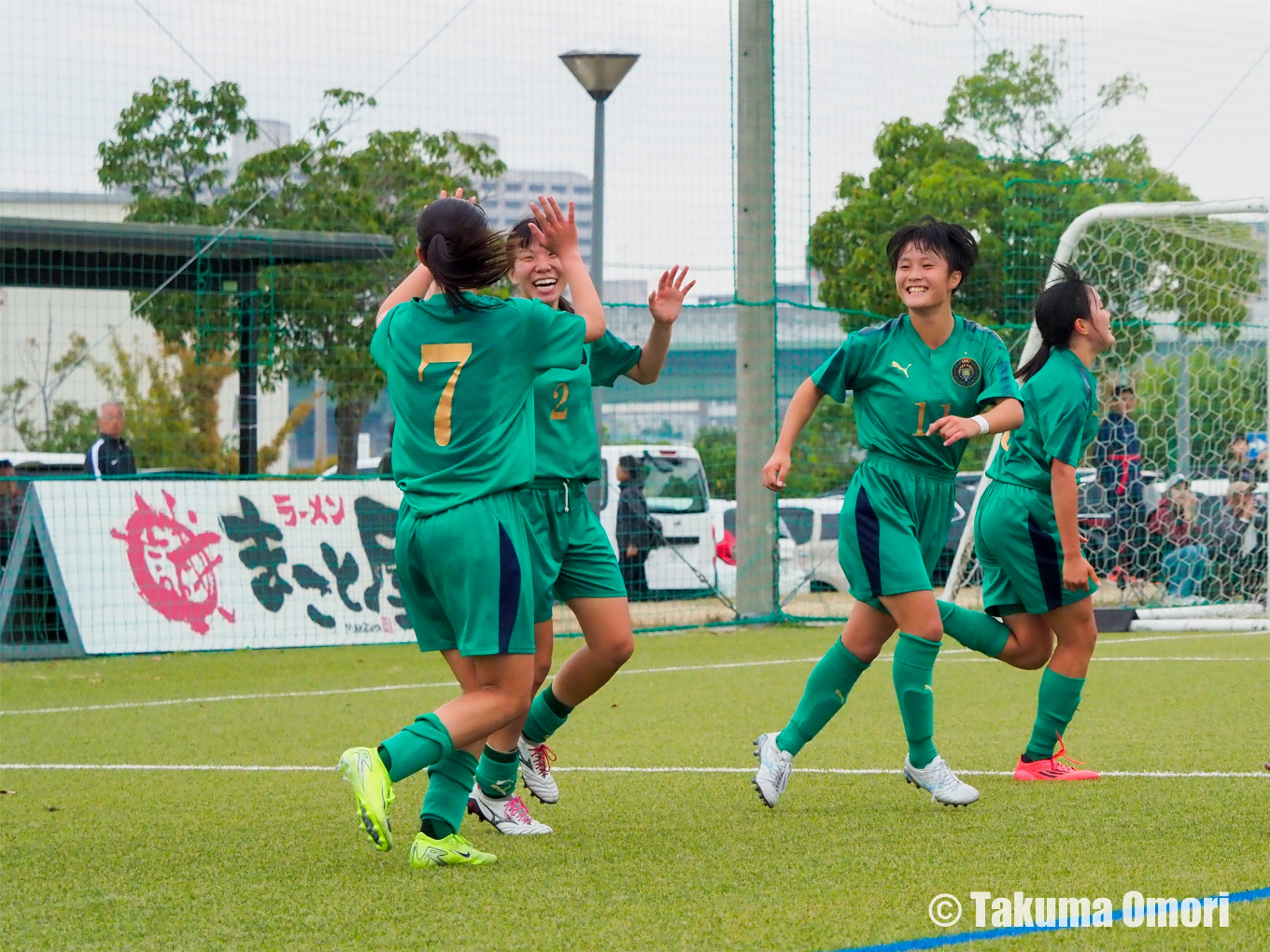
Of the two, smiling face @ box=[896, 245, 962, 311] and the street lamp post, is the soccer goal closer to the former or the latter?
the street lamp post

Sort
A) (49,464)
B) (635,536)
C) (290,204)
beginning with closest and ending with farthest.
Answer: (635,536), (290,204), (49,464)

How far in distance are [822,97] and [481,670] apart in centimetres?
1064

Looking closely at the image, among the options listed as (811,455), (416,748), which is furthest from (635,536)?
(416,748)

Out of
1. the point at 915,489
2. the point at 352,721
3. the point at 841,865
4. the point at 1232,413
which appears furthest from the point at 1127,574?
the point at 841,865

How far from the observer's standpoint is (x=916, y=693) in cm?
527

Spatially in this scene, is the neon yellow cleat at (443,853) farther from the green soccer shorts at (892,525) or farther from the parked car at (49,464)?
the parked car at (49,464)

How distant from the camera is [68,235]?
13.3 metres

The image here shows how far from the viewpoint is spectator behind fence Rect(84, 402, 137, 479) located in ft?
40.7

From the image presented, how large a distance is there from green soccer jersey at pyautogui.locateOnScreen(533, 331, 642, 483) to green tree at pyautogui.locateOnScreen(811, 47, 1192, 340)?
10.1 m

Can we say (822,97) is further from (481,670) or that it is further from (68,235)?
(481,670)

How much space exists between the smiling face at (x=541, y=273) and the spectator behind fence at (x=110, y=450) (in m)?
7.82

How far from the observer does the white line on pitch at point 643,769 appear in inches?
221

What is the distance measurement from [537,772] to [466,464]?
154cm

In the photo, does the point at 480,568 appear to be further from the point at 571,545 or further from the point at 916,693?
the point at 916,693
